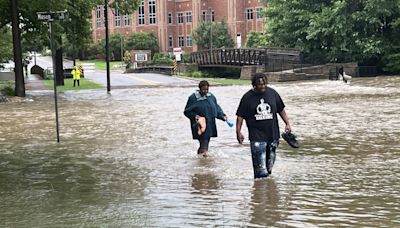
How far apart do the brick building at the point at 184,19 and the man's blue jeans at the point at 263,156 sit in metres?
81.1

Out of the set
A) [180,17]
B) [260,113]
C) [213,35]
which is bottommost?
[260,113]

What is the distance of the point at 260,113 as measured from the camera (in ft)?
26.8

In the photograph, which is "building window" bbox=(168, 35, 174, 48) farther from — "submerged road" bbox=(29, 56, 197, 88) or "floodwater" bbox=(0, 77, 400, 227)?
"floodwater" bbox=(0, 77, 400, 227)

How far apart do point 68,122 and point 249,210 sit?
1222 cm

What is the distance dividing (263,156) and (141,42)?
86.5 meters

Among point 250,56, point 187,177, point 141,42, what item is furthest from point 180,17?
point 187,177

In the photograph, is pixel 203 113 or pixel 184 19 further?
pixel 184 19

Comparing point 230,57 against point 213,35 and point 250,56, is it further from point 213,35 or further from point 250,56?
point 213,35

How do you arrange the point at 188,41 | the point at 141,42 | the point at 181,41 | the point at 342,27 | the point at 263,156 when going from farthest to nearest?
the point at 181,41 → the point at 188,41 → the point at 141,42 → the point at 342,27 → the point at 263,156

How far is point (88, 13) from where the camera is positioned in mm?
36125

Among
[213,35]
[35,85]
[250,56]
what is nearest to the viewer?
[35,85]

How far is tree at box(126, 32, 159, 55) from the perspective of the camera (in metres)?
93.8

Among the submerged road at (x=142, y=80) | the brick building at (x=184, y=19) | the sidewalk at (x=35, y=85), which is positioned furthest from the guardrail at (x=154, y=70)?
the brick building at (x=184, y=19)

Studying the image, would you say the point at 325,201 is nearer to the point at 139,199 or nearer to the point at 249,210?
the point at 249,210
